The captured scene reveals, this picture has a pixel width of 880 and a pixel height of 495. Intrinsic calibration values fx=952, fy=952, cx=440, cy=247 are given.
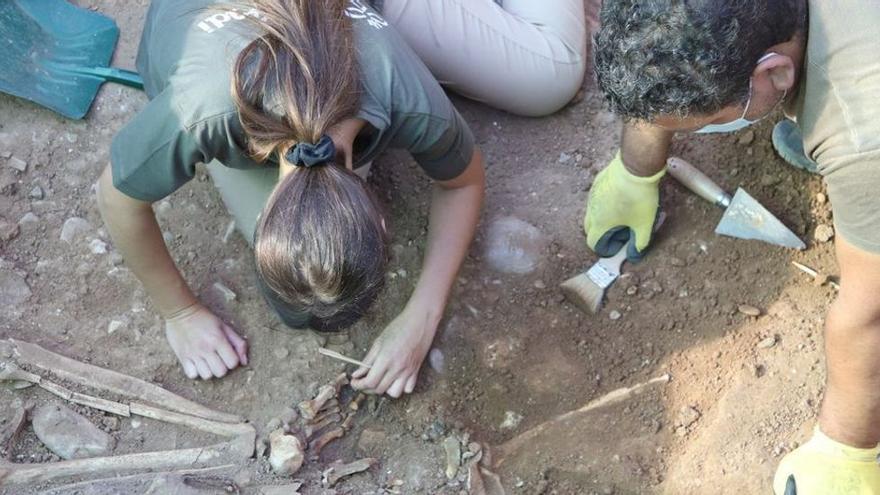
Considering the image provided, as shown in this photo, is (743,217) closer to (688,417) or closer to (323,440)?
(688,417)

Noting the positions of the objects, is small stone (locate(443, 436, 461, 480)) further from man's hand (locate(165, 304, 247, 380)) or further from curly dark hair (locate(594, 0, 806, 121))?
curly dark hair (locate(594, 0, 806, 121))

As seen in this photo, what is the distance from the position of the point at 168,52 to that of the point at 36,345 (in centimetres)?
84

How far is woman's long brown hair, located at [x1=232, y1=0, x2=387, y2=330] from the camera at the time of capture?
177cm

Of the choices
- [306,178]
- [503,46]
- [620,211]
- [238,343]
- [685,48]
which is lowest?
[238,343]

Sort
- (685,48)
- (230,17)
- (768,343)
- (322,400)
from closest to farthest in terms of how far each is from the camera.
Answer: (685,48)
(230,17)
(322,400)
(768,343)

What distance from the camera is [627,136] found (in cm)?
246

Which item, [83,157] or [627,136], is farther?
[83,157]

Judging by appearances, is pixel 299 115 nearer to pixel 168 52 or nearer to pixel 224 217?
pixel 168 52

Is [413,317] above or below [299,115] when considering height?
below

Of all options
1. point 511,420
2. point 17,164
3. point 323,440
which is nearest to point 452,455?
point 511,420

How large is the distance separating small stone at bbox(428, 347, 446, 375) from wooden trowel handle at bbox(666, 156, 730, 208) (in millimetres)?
812

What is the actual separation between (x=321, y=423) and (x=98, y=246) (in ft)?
2.66

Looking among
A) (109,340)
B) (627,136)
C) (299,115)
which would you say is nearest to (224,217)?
(109,340)

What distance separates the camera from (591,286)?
8.31 ft
